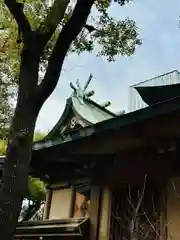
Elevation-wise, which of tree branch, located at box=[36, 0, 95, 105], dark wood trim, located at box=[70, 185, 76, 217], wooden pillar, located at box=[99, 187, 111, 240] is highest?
tree branch, located at box=[36, 0, 95, 105]

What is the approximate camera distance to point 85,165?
360 inches

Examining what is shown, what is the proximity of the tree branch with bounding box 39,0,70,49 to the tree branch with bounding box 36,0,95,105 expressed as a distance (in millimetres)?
186

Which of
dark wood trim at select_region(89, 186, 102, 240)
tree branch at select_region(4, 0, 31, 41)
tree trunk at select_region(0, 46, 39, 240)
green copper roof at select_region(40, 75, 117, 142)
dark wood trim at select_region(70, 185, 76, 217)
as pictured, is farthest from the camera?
green copper roof at select_region(40, 75, 117, 142)

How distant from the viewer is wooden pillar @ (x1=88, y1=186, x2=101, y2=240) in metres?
8.52

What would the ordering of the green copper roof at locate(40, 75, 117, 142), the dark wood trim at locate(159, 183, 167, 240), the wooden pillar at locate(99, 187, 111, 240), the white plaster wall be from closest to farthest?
1. the dark wood trim at locate(159, 183, 167, 240)
2. the wooden pillar at locate(99, 187, 111, 240)
3. the white plaster wall
4. the green copper roof at locate(40, 75, 117, 142)

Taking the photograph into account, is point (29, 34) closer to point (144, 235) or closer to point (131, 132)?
point (131, 132)

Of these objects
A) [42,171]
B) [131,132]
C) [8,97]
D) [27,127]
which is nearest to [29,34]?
[27,127]

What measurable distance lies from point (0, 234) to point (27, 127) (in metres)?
1.48

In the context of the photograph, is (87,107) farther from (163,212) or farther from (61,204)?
(163,212)

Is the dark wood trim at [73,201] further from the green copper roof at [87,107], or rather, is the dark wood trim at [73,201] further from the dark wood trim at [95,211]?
the green copper roof at [87,107]

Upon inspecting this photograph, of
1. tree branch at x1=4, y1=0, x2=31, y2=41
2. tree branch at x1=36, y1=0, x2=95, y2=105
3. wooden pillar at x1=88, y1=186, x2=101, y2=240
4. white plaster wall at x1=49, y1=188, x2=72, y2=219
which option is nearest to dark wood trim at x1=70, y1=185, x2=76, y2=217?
white plaster wall at x1=49, y1=188, x2=72, y2=219

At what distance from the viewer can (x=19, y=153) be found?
18.0 feet

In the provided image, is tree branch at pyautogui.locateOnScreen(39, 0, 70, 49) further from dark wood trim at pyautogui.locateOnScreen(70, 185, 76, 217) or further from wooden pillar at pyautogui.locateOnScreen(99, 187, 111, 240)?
dark wood trim at pyautogui.locateOnScreen(70, 185, 76, 217)

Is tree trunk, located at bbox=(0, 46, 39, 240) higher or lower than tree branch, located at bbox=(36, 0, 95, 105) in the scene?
lower
